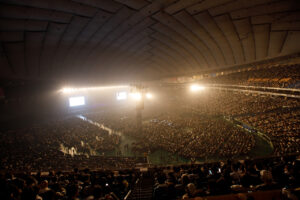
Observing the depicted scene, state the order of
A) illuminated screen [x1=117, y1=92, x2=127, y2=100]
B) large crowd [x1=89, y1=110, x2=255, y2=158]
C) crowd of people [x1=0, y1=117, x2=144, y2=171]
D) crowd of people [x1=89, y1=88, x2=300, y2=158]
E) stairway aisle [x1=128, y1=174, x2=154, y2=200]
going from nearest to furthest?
1. stairway aisle [x1=128, y1=174, x2=154, y2=200]
2. crowd of people [x1=0, y1=117, x2=144, y2=171]
3. large crowd [x1=89, y1=110, x2=255, y2=158]
4. crowd of people [x1=89, y1=88, x2=300, y2=158]
5. illuminated screen [x1=117, y1=92, x2=127, y2=100]

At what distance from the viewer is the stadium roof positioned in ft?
36.8

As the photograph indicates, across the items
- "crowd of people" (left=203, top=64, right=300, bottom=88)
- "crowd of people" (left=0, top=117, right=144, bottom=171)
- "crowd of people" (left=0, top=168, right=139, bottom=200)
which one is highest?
"crowd of people" (left=203, top=64, right=300, bottom=88)

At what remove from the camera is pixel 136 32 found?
55.1ft

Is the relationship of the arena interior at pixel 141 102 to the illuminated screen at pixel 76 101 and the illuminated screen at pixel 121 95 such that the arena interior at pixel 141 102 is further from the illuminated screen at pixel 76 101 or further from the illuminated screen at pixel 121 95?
the illuminated screen at pixel 121 95

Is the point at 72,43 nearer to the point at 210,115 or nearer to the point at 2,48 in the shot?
the point at 2,48

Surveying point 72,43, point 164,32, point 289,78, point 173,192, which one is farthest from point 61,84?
point 289,78

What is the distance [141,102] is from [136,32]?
1023 centimetres

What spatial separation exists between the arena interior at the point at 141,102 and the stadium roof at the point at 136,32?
11cm

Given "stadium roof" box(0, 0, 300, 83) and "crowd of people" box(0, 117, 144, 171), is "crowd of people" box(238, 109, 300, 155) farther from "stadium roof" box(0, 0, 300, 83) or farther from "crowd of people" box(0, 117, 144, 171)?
"crowd of people" box(0, 117, 144, 171)

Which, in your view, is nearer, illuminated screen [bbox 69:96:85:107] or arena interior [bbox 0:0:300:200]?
arena interior [bbox 0:0:300:200]

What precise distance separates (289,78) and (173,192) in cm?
2534

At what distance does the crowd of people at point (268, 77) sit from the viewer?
2085cm

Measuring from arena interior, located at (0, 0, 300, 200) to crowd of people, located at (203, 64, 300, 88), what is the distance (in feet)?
0.76

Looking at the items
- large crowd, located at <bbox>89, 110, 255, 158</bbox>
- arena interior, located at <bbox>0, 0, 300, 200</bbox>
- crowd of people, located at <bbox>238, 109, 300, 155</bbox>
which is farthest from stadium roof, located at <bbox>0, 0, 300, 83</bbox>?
large crowd, located at <bbox>89, 110, 255, 158</bbox>
